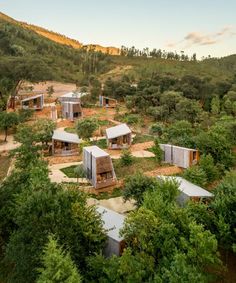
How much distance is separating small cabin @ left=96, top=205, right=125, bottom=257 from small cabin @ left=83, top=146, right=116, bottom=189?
7.93 meters

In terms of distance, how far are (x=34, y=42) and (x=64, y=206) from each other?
117809mm

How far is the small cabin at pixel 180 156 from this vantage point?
33375 mm

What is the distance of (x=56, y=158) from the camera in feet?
124

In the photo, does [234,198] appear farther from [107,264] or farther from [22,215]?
[22,215]

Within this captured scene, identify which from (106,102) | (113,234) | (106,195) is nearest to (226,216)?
(113,234)

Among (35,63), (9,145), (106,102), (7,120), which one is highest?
(35,63)

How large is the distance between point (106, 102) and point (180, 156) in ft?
110

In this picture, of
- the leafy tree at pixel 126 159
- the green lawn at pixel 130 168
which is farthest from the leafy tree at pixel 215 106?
the leafy tree at pixel 126 159

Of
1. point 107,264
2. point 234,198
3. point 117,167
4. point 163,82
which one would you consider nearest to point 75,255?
point 107,264

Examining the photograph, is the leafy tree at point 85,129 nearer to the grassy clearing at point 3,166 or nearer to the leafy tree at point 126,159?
the leafy tree at point 126,159

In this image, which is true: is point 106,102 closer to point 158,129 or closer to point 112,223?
point 158,129

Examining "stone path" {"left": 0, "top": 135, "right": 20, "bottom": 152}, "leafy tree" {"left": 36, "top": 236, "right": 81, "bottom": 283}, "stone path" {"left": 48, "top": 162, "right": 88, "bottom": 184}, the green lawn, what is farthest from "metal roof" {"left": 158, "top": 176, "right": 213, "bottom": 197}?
"stone path" {"left": 0, "top": 135, "right": 20, "bottom": 152}

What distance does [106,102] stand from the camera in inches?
2557

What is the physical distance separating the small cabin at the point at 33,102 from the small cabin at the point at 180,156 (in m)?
31.0
